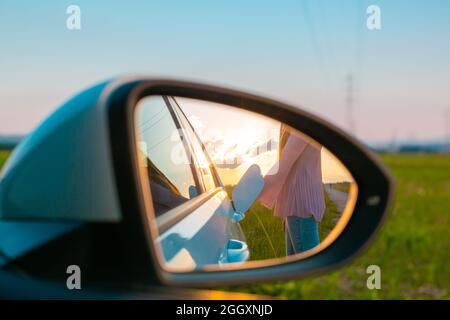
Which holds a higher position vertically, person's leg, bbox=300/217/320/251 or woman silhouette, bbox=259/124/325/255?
woman silhouette, bbox=259/124/325/255

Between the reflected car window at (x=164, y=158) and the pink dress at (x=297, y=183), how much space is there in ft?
1.04

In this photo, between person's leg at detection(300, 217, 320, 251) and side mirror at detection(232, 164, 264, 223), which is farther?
person's leg at detection(300, 217, 320, 251)

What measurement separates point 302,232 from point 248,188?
32cm

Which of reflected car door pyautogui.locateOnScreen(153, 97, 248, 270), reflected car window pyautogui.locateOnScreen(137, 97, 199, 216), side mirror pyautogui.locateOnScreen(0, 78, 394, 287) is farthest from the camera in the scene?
reflected car window pyautogui.locateOnScreen(137, 97, 199, 216)

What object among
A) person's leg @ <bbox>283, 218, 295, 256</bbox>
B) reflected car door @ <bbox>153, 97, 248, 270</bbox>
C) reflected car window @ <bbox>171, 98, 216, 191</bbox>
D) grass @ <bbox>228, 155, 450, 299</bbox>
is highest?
reflected car window @ <bbox>171, 98, 216, 191</bbox>

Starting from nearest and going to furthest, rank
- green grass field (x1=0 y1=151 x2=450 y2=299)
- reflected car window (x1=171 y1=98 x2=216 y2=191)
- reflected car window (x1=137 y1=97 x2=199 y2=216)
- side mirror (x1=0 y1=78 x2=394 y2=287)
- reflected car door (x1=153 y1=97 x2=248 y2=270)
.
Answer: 1. side mirror (x1=0 y1=78 x2=394 y2=287)
2. reflected car door (x1=153 y1=97 x2=248 y2=270)
3. reflected car window (x1=137 y1=97 x2=199 y2=216)
4. reflected car window (x1=171 y1=98 x2=216 y2=191)
5. green grass field (x1=0 y1=151 x2=450 y2=299)

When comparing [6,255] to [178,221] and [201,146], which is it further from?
[201,146]

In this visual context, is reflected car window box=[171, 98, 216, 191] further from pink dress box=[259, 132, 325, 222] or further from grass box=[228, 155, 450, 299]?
grass box=[228, 155, 450, 299]

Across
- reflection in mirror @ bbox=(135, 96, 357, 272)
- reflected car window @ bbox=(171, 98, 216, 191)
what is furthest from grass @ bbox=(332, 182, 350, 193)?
reflected car window @ bbox=(171, 98, 216, 191)

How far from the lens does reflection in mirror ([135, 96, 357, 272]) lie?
5.82 feet

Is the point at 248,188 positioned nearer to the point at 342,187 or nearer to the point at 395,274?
the point at 342,187

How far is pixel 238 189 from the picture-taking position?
1.89m

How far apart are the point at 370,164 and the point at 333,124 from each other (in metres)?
0.16

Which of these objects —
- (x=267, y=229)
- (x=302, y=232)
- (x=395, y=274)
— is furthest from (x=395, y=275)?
(x=267, y=229)
